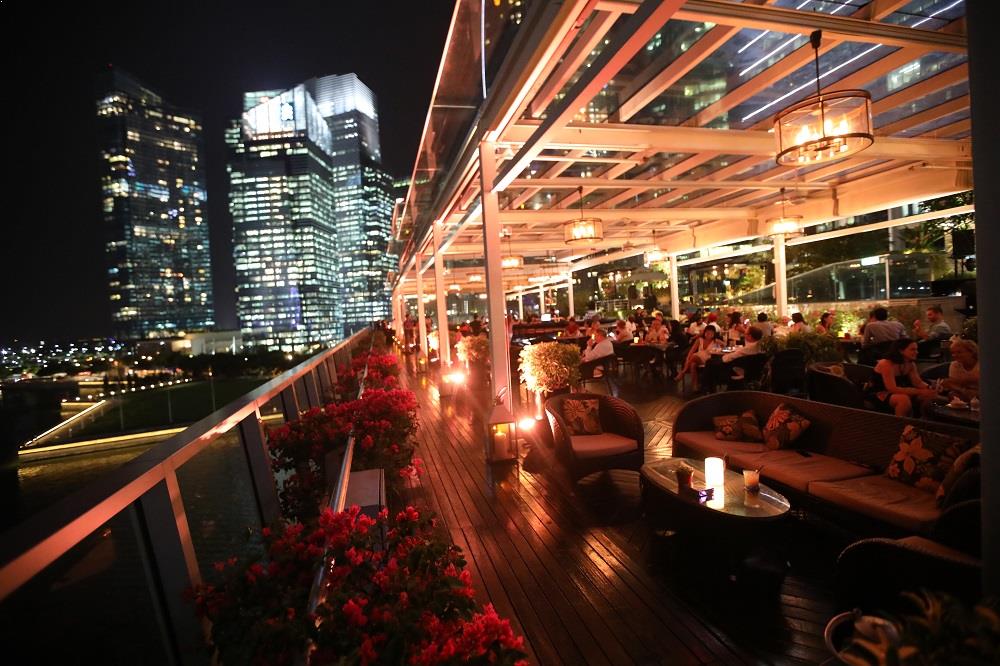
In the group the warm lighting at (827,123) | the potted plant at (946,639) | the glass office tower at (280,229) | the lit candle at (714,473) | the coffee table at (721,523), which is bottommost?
the coffee table at (721,523)

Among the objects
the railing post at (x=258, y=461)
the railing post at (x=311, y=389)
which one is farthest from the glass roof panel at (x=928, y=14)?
the railing post at (x=311, y=389)

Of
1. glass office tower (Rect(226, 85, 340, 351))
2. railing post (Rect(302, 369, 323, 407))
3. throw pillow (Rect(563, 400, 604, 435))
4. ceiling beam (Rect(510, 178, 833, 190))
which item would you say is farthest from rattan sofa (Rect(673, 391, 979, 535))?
glass office tower (Rect(226, 85, 340, 351))

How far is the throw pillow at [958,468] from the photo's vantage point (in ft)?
7.77

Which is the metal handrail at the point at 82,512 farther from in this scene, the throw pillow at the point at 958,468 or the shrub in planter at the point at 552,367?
the shrub in planter at the point at 552,367

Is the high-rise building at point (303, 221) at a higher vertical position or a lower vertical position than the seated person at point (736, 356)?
higher

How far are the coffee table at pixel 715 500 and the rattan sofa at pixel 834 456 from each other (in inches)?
10.0

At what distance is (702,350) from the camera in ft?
26.2

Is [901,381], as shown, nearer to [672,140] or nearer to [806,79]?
[806,79]

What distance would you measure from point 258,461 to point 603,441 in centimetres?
270

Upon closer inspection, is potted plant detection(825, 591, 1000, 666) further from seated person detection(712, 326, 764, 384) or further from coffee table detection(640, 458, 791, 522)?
seated person detection(712, 326, 764, 384)

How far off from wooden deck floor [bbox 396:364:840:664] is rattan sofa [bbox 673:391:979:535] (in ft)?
1.22

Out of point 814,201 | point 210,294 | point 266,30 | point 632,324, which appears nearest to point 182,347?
point 266,30

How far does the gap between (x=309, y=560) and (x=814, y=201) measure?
11.4 meters

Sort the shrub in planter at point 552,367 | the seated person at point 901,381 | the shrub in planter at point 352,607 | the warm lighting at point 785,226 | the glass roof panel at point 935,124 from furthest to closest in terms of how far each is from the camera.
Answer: the warm lighting at point 785,226 < the shrub in planter at point 552,367 < the glass roof panel at point 935,124 < the seated person at point 901,381 < the shrub in planter at point 352,607
